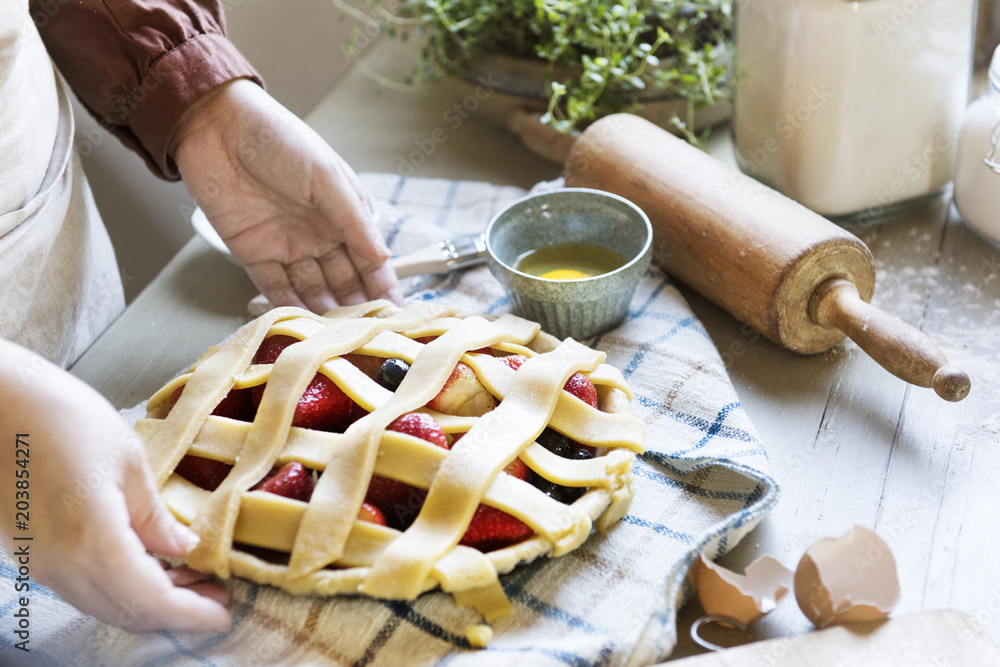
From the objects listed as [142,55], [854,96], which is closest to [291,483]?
[142,55]

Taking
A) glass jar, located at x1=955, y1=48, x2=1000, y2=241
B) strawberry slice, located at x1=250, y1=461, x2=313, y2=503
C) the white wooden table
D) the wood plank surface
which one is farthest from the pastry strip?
glass jar, located at x1=955, y1=48, x2=1000, y2=241

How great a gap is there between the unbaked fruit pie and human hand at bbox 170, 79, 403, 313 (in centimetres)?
19

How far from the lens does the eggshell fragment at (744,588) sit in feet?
2.30

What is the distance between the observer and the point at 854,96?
1063 mm

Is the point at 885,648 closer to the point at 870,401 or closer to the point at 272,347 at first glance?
the point at 870,401

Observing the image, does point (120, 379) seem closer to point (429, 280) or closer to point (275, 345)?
point (275, 345)

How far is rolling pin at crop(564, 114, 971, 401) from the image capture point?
0.90 meters

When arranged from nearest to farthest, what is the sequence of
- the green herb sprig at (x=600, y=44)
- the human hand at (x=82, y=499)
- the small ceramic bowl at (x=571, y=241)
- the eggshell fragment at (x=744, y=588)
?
1. the human hand at (x=82, y=499)
2. the eggshell fragment at (x=744, y=588)
3. the small ceramic bowl at (x=571, y=241)
4. the green herb sprig at (x=600, y=44)

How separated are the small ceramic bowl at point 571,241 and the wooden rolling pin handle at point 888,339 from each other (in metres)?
0.22

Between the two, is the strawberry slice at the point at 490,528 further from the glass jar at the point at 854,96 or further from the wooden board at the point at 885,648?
the glass jar at the point at 854,96

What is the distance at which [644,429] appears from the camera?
81 centimetres

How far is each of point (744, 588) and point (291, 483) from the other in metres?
0.41

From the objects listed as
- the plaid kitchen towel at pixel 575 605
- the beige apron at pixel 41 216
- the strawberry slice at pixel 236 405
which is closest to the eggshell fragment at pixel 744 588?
the plaid kitchen towel at pixel 575 605

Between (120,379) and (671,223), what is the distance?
0.75m
